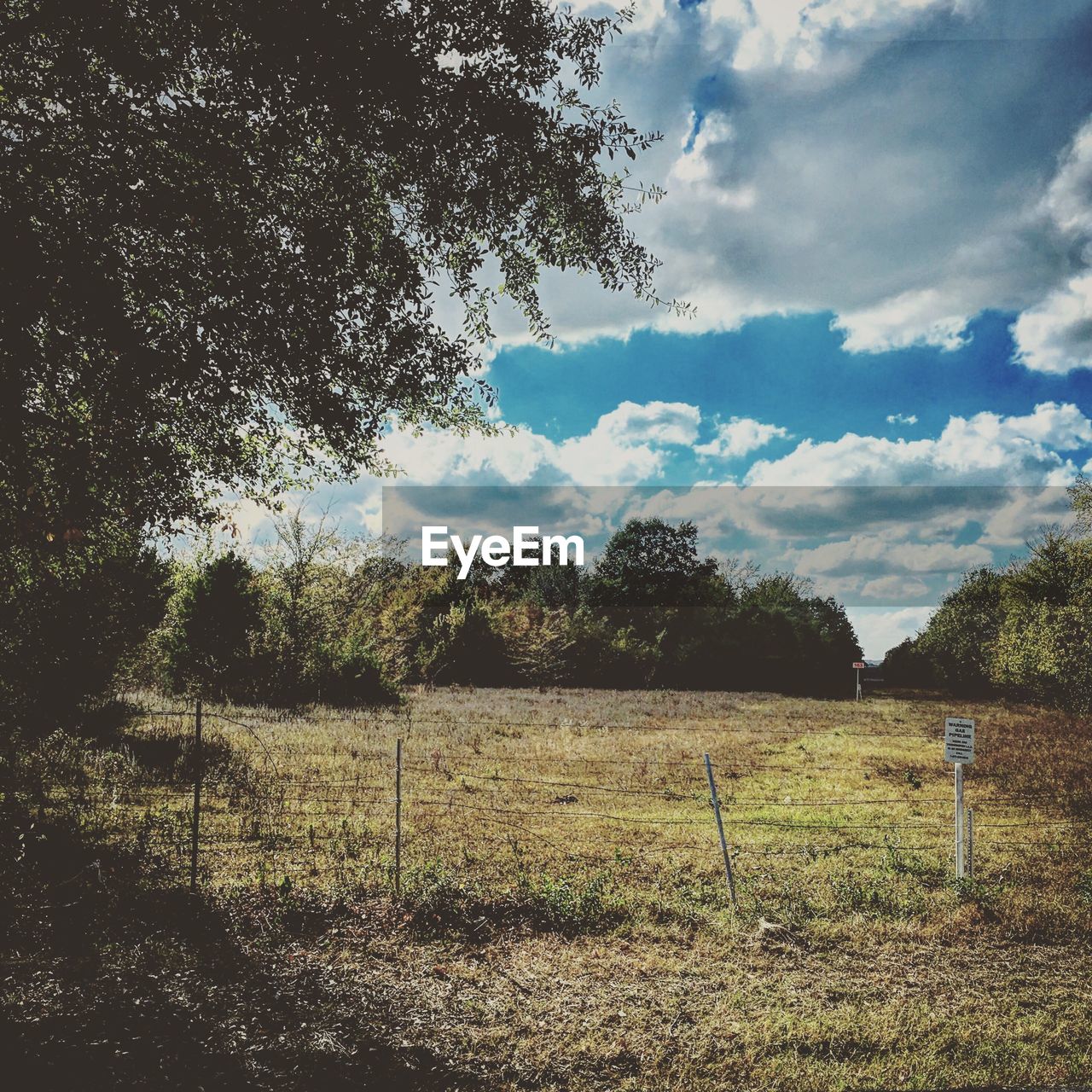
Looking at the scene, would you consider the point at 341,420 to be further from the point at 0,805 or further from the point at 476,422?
the point at 0,805

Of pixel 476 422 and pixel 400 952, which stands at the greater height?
pixel 476 422

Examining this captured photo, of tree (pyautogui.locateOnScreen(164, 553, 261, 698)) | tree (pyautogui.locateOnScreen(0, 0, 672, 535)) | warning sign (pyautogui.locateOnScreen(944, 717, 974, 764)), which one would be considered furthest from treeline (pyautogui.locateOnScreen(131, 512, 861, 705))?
warning sign (pyautogui.locateOnScreen(944, 717, 974, 764))

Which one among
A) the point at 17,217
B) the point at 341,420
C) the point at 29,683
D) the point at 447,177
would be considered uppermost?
the point at 447,177

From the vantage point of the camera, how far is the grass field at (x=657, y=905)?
15.8 ft

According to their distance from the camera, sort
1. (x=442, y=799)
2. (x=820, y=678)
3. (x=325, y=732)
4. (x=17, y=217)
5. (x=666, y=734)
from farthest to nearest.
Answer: (x=820, y=678) → (x=666, y=734) → (x=325, y=732) → (x=442, y=799) → (x=17, y=217)

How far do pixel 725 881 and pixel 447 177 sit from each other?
8409 mm

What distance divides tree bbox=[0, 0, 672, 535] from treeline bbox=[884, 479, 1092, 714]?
22.5m

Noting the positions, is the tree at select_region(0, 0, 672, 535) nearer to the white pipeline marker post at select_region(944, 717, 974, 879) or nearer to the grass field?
the grass field

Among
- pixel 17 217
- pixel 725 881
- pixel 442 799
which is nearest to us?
pixel 17 217

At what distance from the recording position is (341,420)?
6121 millimetres

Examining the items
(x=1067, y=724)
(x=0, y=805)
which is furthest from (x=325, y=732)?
(x=1067, y=724)

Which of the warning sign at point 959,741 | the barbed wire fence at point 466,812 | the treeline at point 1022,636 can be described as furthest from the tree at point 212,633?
the treeline at point 1022,636

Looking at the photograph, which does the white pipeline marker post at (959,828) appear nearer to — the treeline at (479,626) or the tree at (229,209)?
the tree at (229,209)

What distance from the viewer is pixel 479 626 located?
4141 centimetres
